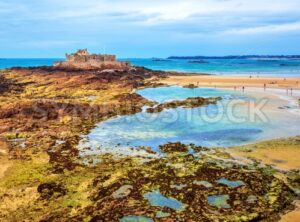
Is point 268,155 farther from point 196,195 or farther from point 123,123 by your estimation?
point 123,123

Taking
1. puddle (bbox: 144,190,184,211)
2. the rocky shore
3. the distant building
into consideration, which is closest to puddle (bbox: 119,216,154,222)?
the rocky shore

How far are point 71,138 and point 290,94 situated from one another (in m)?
28.6

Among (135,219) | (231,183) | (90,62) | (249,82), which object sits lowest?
(135,219)

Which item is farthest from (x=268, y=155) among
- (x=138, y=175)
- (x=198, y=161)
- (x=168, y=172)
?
(x=138, y=175)

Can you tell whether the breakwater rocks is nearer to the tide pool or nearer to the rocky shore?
the tide pool

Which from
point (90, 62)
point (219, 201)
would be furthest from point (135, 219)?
point (90, 62)

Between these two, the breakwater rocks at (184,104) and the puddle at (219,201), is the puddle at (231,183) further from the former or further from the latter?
the breakwater rocks at (184,104)

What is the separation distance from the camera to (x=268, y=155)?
18141 mm

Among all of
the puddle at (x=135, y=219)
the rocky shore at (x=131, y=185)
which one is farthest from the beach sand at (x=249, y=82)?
the puddle at (x=135, y=219)

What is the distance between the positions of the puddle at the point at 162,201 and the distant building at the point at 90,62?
6309 centimetres

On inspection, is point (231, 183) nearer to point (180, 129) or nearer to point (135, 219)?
point (135, 219)

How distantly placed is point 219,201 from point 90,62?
6636 centimetres

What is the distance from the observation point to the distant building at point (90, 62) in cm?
7506

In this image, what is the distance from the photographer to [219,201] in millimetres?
12758
